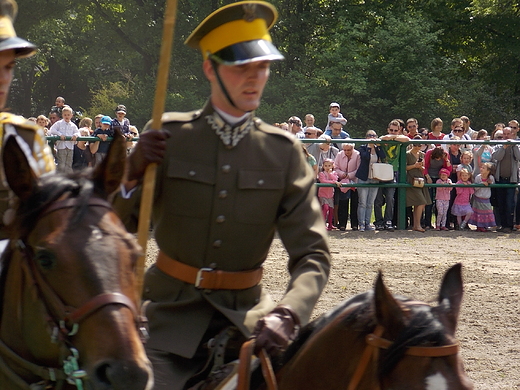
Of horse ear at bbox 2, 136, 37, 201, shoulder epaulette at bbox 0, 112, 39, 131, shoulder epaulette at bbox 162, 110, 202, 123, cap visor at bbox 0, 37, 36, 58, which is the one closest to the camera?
horse ear at bbox 2, 136, 37, 201

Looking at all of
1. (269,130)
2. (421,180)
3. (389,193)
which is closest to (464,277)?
(421,180)

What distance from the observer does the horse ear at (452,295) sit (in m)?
2.59

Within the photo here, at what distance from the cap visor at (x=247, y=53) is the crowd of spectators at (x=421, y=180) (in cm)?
1041

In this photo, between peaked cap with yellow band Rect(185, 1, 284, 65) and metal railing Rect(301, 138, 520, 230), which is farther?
metal railing Rect(301, 138, 520, 230)

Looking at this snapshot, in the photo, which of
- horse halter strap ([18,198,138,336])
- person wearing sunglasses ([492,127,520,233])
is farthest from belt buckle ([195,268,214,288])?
person wearing sunglasses ([492,127,520,233])

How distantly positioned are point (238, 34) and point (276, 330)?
1078mm

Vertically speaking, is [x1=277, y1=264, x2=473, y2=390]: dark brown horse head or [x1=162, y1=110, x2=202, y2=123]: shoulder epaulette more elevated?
[x1=162, y1=110, x2=202, y2=123]: shoulder epaulette

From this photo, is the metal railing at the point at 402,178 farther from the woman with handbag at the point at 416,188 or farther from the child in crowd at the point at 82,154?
the child in crowd at the point at 82,154

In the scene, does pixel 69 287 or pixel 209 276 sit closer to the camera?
pixel 69 287

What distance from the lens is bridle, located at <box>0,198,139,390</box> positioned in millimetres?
2115

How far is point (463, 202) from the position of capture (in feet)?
46.7

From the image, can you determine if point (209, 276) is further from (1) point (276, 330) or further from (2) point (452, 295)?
(2) point (452, 295)

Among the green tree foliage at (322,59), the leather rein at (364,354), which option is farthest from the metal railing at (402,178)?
the green tree foliage at (322,59)

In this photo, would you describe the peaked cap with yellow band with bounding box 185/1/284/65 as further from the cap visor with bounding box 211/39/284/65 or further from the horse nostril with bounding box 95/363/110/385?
the horse nostril with bounding box 95/363/110/385
